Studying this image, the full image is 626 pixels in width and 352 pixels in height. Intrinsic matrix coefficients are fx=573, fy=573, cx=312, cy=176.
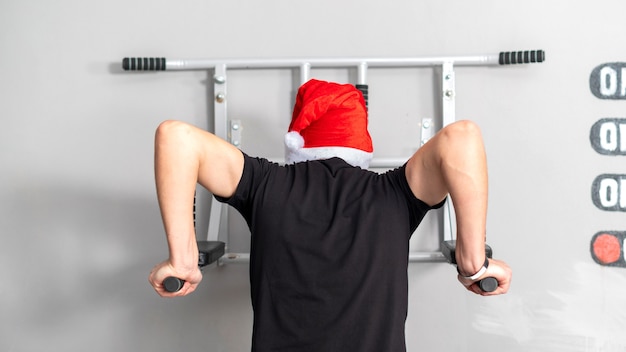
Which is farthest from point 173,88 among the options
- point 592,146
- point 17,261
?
point 592,146

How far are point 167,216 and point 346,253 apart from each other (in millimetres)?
300

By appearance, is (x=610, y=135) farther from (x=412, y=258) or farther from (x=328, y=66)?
(x=328, y=66)

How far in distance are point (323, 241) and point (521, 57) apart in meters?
0.92

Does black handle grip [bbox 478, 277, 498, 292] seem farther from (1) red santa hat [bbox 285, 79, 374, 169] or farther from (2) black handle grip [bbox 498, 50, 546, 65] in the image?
(2) black handle grip [bbox 498, 50, 546, 65]

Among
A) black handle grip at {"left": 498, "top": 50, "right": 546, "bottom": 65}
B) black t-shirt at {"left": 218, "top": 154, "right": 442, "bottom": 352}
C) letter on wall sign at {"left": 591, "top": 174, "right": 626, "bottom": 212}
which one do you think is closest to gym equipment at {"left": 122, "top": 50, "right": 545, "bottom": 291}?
black handle grip at {"left": 498, "top": 50, "right": 546, "bottom": 65}

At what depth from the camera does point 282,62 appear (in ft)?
5.34

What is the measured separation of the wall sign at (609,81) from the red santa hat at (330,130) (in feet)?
2.86

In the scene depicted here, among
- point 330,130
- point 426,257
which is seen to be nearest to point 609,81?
point 426,257

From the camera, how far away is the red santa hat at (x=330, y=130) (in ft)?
3.72

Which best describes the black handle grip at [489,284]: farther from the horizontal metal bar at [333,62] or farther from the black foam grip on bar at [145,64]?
the black foam grip on bar at [145,64]

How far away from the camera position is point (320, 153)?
1.13 m

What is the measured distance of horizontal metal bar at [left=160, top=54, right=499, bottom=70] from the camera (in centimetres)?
161

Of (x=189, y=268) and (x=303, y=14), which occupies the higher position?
(x=303, y=14)

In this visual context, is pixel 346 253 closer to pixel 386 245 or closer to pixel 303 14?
pixel 386 245
